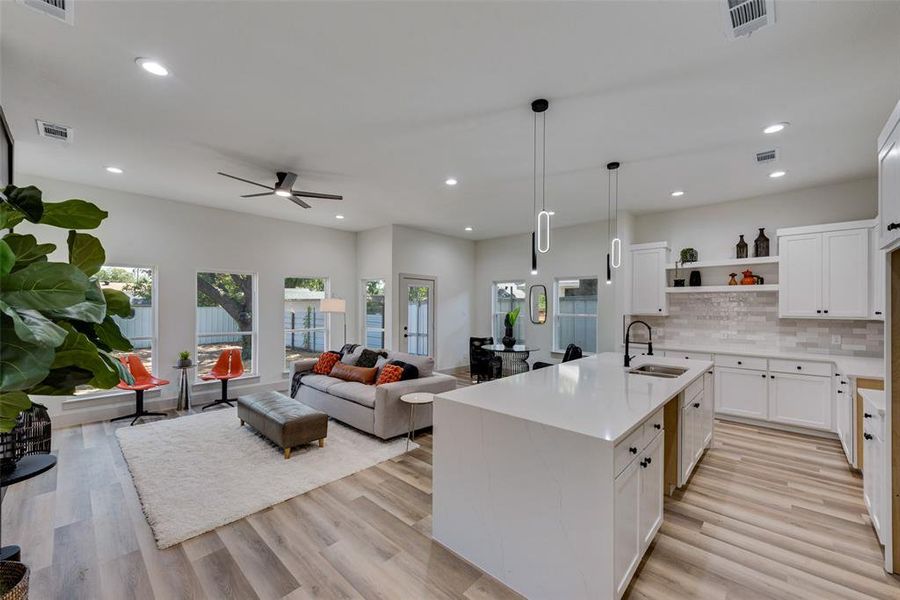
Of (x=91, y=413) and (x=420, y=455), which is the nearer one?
(x=420, y=455)

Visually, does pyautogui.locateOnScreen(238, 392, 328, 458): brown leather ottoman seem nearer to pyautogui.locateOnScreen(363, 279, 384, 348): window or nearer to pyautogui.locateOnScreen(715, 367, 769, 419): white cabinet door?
pyautogui.locateOnScreen(363, 279, 384, 348): window

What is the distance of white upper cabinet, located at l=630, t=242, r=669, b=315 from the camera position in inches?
213

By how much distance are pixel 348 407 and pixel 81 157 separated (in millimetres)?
3704

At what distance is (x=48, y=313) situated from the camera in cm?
106

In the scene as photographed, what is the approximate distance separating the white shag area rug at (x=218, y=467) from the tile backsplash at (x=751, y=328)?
13.9 feet

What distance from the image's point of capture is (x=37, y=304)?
3.12ft

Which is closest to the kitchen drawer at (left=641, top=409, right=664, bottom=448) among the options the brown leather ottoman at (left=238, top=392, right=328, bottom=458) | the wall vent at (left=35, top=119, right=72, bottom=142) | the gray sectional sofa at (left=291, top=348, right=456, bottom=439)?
the gray sectional sofa at (left=291, top=348, right=456, bottom=439)

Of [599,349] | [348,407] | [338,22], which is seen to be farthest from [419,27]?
[599,349]

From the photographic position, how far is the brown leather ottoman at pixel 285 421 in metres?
3.52

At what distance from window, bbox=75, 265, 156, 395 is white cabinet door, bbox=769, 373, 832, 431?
7.90 m

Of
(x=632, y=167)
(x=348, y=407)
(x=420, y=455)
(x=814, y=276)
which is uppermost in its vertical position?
(x=632, y=167)

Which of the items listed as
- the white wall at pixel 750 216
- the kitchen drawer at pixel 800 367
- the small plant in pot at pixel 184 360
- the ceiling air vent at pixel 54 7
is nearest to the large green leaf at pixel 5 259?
the ceiling air vent at pixel 54 7

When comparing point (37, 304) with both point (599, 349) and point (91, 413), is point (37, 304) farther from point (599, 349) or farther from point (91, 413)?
point (599, 349)

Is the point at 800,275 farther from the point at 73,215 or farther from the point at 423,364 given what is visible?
the point at 73,215
